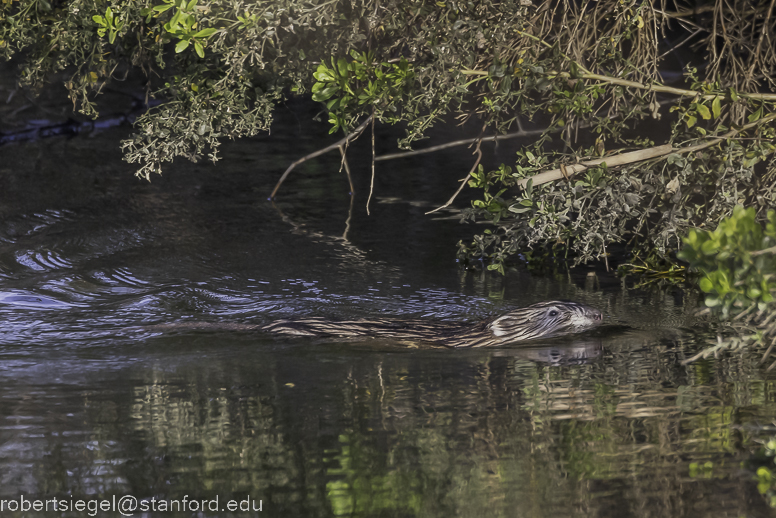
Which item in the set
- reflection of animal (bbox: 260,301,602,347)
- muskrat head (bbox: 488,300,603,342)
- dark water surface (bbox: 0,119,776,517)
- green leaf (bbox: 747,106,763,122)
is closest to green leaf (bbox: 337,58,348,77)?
reflection of animal (bbox: 260,301,602,347)

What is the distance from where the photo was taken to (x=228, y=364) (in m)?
5.52

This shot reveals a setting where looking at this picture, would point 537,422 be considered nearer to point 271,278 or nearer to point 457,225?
point 271,278

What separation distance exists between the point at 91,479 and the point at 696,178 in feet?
16.5

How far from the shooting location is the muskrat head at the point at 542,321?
6.07 meters

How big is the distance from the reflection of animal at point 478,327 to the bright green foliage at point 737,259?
2666 mm

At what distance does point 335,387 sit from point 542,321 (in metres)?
1.78

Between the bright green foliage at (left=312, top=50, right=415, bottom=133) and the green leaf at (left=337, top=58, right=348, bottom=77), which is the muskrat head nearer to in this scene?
the bright green foliage at (left=312, top=50, right=415, bottom=133)

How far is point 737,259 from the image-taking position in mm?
3324

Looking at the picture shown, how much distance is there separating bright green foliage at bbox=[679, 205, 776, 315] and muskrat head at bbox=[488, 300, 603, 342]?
105 inches

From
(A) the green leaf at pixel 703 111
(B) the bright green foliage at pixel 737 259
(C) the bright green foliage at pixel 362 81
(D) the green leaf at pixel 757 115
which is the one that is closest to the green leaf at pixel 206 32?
(C) the bright green foliage at pixel 362 81

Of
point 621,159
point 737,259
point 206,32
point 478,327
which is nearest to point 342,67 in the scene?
point 206,32

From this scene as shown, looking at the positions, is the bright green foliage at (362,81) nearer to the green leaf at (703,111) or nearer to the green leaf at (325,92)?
the green leaf at (325,92)

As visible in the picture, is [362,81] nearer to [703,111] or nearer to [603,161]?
[603,161]

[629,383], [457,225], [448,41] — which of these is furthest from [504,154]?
[629,383]
